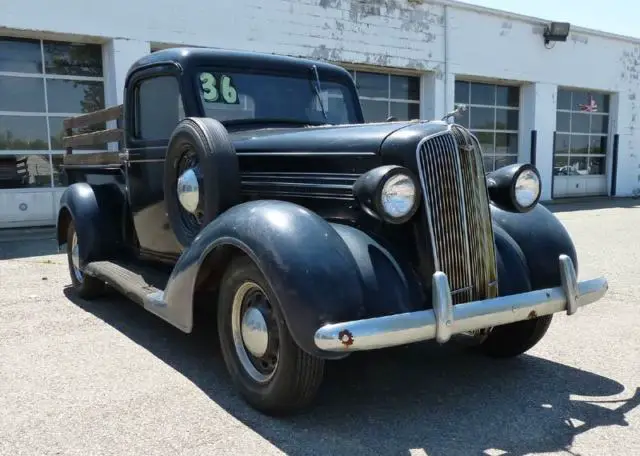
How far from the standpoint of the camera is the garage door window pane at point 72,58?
1053cm

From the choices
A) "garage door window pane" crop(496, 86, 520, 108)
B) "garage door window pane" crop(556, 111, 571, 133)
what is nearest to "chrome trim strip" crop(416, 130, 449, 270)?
"garage door window pane" crop(496, 86, 520, 108)

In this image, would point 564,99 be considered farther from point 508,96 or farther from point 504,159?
point 504,159

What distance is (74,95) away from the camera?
35.7 ft

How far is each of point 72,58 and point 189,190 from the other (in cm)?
844

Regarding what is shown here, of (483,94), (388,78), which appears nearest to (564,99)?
(483,94)

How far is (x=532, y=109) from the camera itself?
16672 mm

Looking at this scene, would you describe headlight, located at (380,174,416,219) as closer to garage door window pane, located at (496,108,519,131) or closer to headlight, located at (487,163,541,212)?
headlight, located at (487,163,541,212)

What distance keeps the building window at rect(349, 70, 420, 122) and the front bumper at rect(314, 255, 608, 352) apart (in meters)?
11.0

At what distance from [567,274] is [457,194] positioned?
73 centimetres

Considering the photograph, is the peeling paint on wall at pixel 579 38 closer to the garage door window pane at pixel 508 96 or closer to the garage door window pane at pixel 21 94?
the garage door window pane at pixel 508 96

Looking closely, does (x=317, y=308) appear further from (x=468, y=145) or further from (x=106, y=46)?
(x=106, y=46)

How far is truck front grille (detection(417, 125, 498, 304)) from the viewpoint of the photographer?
2885 mm

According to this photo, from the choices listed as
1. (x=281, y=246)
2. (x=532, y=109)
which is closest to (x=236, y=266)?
(x=281, y=246)

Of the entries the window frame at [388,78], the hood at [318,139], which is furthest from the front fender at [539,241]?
the window frame at [388,78]
